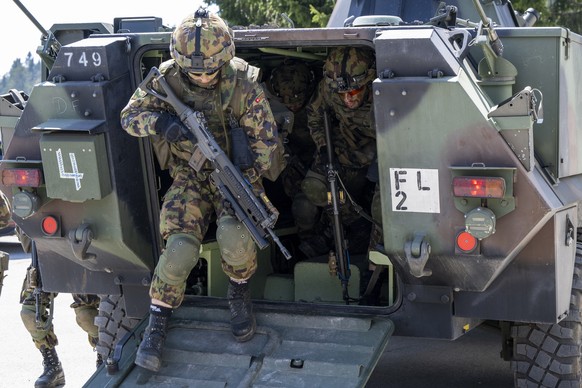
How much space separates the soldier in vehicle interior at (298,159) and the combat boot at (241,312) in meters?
1.25

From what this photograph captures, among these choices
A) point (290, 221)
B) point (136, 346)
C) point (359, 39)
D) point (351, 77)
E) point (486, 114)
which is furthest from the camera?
point (290, 221)

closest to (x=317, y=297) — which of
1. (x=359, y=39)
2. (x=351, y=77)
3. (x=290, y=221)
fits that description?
(x=290, y=221)

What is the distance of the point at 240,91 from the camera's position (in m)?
5.51

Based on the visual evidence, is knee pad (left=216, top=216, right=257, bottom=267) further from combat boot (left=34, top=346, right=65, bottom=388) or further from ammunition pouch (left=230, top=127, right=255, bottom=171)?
combat boot (left=34, top=346, right=65, bottom=388)

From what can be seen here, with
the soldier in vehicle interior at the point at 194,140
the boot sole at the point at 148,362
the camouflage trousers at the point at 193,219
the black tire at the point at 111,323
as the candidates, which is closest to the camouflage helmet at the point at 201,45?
the soldier in vehicle interior at the point at 194,140

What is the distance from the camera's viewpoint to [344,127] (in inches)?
254

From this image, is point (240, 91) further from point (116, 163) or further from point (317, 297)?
point (317, 297)

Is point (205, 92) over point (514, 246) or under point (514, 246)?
over

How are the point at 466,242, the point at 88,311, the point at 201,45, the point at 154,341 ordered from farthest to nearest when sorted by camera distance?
the point at 88,311, the point at 154,341, the point at 201,45, the point at 466,242

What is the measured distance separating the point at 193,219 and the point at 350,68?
→ 4.19 feet

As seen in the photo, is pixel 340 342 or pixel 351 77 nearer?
pixel 340 342

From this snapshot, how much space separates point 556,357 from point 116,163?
7.95 feet

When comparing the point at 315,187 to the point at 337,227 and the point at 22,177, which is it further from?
the point at 22,177

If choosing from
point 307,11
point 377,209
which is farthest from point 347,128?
point 307,11
